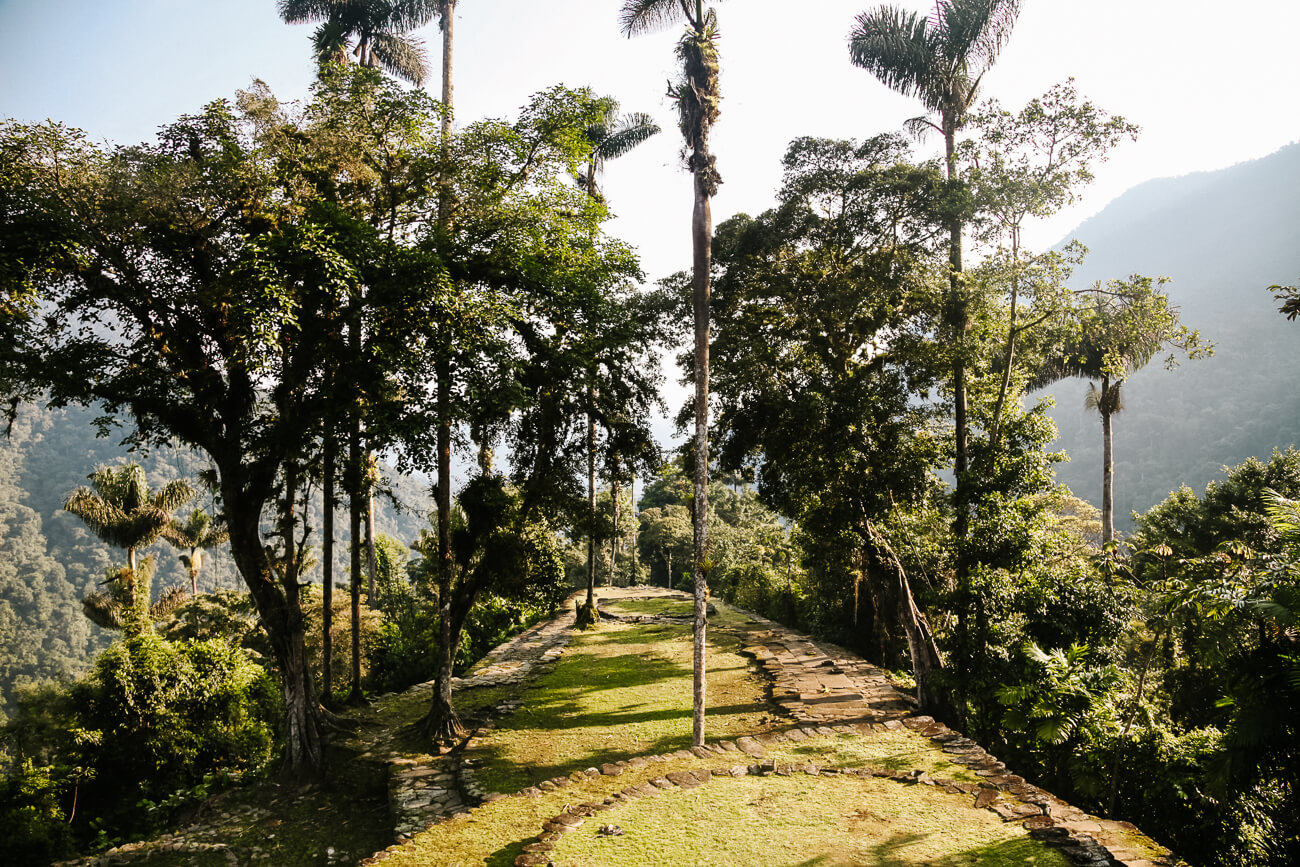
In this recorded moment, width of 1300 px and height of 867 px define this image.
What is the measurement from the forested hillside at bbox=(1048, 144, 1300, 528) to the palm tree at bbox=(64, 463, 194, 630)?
1563 inches

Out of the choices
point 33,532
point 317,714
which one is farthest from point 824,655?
point 33,532

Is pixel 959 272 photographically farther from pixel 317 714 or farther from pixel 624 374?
pixel 317 714

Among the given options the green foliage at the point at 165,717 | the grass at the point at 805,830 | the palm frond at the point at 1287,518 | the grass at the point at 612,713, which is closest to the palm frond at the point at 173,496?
the green foliage at the point at 165,717

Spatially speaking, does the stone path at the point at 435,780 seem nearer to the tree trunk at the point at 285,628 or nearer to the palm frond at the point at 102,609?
the tree trunk at the point at 285,628

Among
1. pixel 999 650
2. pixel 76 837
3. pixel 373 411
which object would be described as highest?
pixel 373 411

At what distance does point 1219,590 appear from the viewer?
593 centimetres

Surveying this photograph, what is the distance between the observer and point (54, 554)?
228ft

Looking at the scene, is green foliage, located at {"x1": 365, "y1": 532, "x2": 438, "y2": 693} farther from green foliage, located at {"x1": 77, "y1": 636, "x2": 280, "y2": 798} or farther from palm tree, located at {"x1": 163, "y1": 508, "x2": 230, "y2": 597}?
palm tree, located at {"x1": 163, "y1": 508, "x2": 230, "y2": 597}

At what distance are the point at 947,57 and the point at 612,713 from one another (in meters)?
14.1

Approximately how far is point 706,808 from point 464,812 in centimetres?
323

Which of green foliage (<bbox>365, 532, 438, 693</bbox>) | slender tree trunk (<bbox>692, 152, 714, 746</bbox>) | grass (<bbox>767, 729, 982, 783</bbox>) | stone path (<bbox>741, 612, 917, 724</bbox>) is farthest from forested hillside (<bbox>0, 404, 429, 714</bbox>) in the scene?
grass (<bbox>767, 729, 982, 783</bbox>)

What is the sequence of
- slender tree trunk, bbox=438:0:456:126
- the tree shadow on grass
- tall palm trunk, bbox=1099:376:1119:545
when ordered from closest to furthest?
the tree shadow on grass < slender tree trunk, bbox=438:0:456:126 < tall palm trunk, bbox=1099:376:1119:545

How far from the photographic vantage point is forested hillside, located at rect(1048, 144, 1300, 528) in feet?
200

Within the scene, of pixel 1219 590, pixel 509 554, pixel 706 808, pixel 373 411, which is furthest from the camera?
pixel 509 554
